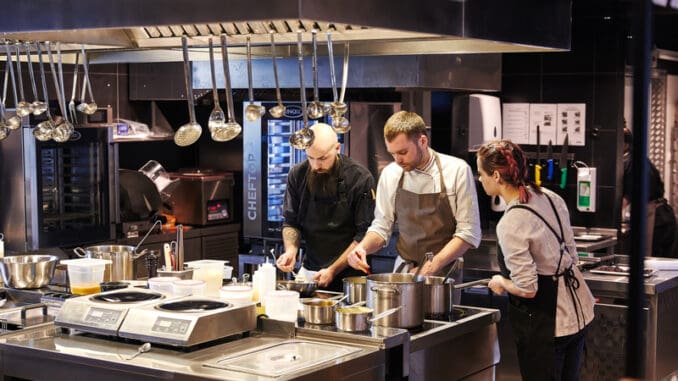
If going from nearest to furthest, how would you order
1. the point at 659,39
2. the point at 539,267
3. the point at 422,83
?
the point at 539,267 < the point at 422,83 < the point at 659,39

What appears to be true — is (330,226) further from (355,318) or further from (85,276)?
(355,318)

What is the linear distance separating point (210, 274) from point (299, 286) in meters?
0.39

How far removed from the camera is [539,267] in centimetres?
405

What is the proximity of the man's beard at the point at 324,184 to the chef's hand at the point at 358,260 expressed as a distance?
0.65m

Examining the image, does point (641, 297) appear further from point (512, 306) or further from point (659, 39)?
point (659, 39)

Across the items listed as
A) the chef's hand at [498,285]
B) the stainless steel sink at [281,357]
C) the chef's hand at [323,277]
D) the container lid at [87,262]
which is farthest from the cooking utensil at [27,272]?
the chef's hand at [498,285]

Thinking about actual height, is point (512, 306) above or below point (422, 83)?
below

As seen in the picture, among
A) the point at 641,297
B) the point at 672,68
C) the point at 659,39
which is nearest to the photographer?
the point at 641,297

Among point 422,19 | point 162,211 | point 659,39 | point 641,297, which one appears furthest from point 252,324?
point 659,39

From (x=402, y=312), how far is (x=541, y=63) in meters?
4.52

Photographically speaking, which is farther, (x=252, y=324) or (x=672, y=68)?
(x=672, y=68)

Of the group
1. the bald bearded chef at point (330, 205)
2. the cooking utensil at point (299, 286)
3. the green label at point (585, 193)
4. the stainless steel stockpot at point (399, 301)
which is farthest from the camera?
the green label at point (585, 193)

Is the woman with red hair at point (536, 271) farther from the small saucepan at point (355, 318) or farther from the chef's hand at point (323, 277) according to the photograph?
the chef's hand at point (323, 277)

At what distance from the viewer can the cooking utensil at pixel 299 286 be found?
4.00m
